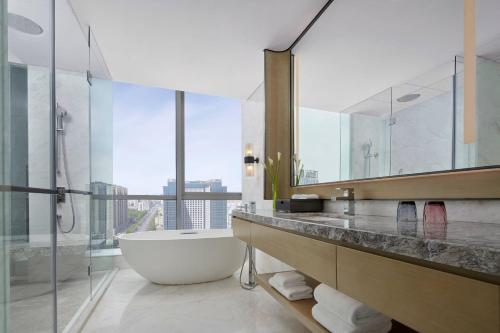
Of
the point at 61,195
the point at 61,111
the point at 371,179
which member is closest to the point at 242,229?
the point at 371,179

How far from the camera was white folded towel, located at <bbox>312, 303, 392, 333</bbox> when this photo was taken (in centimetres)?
112

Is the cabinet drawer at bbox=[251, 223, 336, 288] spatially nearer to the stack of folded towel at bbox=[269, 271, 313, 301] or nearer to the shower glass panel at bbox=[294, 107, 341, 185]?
the stack of folded towel at bbox=[269, 271, 313, 301]

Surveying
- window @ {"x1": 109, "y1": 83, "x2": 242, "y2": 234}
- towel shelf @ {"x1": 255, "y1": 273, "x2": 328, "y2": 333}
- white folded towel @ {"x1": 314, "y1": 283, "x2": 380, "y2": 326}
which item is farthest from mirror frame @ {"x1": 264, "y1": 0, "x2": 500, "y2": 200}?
window @ {"x1": 109, "y1": 83, "x2": 242, "y2": 234}

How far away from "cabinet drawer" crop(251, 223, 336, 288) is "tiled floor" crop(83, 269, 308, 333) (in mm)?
774

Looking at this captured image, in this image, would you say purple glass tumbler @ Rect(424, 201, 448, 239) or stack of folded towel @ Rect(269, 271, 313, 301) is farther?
stack of folded towel @ Rect(269, 271, 313, 301)

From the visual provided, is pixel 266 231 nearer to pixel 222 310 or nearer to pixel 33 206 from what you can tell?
pixel 222 310

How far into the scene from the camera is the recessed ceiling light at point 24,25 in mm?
1181

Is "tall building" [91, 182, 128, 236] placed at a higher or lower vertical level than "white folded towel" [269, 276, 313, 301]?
higher

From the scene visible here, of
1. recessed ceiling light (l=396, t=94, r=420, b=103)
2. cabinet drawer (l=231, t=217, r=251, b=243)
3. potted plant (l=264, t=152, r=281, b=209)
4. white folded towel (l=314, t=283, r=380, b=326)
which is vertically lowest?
white folded towel (l=314, t=283, r=380, b=326)

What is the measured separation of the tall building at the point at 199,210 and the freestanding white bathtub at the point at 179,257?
1275 mm

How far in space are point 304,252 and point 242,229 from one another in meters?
0.97

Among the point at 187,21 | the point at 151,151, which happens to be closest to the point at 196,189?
the point at 151,151

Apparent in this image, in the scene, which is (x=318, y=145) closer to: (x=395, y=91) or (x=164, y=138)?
(x=395, y=91)

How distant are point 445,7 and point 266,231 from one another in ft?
4.41
